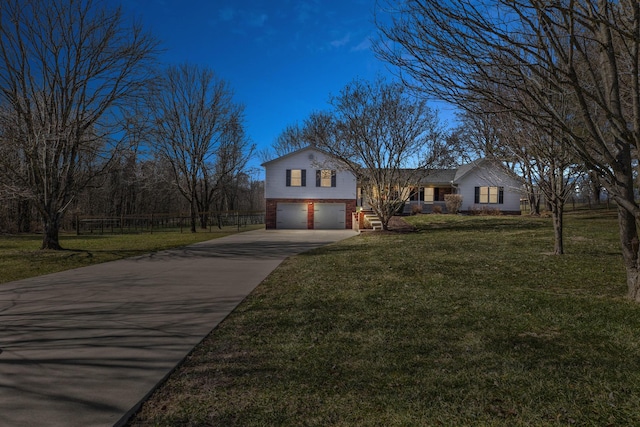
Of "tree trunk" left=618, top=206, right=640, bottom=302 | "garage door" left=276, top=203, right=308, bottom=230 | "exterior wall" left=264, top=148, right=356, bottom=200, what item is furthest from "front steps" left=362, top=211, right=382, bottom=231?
"tree trunk" left=618, top=206, right=640, bottom=302

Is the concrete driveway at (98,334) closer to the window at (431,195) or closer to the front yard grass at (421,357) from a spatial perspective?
the front yard grass at (421,357)

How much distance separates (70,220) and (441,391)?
37.3 m

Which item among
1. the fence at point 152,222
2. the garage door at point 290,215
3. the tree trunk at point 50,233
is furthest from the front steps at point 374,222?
the tree trunk at point 50,233

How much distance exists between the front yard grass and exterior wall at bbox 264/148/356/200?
20.5 metres

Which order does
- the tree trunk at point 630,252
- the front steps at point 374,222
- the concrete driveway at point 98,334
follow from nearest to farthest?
the concrete driveway at point 98,334, the tree trunk at point 630,252, the front steps at point 374,222

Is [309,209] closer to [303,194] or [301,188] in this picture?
[303,194]

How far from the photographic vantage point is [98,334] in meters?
4.52

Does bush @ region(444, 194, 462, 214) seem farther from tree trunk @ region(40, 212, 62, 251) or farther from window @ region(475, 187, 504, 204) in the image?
tree trunk @ region(40, 212, 62, 251)

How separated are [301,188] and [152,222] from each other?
12.1 meters

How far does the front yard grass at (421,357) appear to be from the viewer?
2734 mm

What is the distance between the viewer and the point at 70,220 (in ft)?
107

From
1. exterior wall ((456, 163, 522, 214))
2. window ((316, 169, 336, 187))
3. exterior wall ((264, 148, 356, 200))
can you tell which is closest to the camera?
window ((316, 169, 336, 187))

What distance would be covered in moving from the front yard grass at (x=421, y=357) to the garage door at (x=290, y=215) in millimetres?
20457

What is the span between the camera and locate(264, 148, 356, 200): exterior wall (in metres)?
27.6
